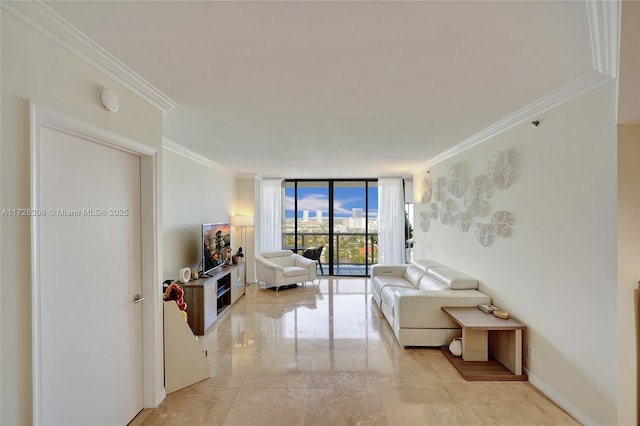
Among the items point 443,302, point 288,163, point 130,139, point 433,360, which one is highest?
point 288,163

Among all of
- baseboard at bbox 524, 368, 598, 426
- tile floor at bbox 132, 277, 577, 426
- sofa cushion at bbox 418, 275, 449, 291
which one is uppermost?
sofa cushion at bbox 418, 275, 449, 291

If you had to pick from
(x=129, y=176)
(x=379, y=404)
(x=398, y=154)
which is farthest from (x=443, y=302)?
(x=129, y=176)

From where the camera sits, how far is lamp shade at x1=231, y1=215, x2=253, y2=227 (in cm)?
624

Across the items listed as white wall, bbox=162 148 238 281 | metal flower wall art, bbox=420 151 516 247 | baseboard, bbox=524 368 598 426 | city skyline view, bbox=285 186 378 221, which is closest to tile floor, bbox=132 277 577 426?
baseboard, bbox=524 368 598 426

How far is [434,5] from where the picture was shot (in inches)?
51.3

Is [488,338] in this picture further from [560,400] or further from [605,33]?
[605,33]

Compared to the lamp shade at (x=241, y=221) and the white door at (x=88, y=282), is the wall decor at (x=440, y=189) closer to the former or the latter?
the lamp shade at (x=241, y=221)

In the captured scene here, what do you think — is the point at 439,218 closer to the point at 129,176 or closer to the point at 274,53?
the point at 274,53

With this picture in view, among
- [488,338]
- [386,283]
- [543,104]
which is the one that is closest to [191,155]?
[386,283]

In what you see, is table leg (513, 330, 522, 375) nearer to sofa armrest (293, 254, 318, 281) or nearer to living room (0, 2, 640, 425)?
living room (0, 2, 640, 425)

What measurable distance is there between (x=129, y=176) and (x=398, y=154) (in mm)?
3570

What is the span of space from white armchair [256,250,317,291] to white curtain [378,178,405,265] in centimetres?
180

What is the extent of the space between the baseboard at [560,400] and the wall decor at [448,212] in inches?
81.7

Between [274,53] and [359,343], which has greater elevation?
[274,53]
